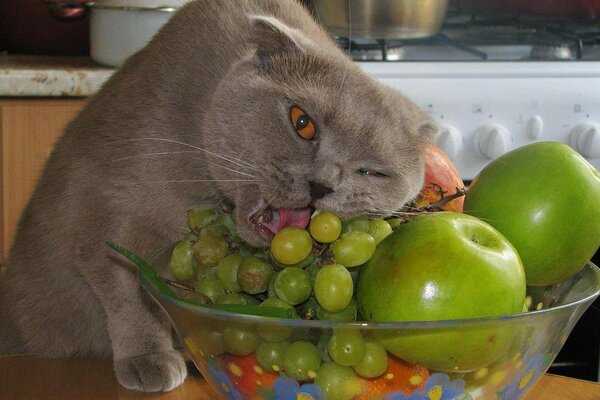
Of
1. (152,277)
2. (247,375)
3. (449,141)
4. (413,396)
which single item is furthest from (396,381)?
(449,141)

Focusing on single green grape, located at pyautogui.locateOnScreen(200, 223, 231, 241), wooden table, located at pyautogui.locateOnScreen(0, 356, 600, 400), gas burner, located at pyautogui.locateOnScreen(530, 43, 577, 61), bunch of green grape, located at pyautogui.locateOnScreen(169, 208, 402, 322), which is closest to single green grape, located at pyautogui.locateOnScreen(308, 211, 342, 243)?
bunch of green grape, located at pyautogui.locateOnScreen(169, 208, 402, 322)

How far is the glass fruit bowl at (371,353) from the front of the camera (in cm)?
61

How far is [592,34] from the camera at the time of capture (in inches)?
73.0

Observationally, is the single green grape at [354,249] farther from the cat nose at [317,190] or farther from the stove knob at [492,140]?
the stove knob at [492,140]

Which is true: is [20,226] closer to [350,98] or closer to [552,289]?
[350,98]

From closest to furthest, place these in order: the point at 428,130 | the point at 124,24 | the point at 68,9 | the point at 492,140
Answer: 1. the point at 428,130
2. the point at 492,140
3. the point at 124,24
4. the point at 68,9

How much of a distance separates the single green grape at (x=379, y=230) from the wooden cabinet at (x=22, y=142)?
1119 mm

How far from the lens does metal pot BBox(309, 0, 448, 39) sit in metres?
1.73

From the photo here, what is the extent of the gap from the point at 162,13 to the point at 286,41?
0.82 meters

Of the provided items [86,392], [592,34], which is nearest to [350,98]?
[86,392]

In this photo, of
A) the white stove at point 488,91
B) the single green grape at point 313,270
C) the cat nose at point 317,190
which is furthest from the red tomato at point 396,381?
the white stove at point 488,91

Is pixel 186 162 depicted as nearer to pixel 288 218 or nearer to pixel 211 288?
pixel 288 218

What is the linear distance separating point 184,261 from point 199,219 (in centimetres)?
7

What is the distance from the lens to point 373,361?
Result: 2.07 ft
